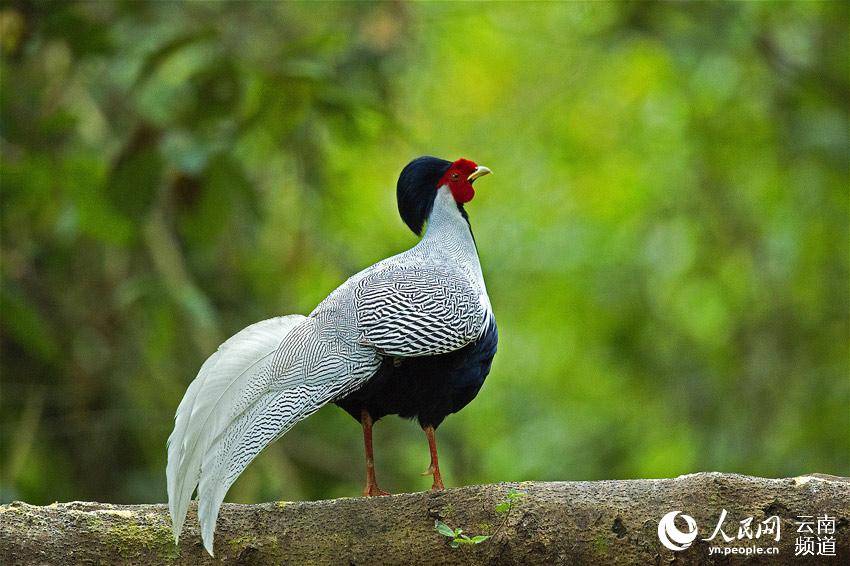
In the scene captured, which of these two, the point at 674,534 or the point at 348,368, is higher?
the point at 348,368

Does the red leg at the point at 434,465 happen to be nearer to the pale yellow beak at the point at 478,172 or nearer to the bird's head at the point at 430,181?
the bird's head at the point at 430,181

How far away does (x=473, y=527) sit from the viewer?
427 cm

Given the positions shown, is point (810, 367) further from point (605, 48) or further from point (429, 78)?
point (429, 78)

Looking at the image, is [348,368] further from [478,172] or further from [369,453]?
[478,172]

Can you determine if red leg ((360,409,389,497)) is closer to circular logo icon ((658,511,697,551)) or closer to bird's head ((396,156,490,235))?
bird's head ((396,156,490,235))

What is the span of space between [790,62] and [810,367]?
2.92m

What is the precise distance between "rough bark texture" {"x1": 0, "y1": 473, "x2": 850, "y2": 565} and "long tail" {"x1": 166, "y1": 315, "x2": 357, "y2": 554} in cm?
31

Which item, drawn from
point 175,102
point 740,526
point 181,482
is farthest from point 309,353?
point 175,102

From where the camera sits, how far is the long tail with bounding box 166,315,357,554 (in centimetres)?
412

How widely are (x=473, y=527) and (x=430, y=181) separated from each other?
6.56ft

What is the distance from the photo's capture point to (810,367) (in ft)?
35.5

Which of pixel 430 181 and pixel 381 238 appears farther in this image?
pixel 381 238

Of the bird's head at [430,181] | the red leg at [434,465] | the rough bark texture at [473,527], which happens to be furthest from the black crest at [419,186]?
the rough bark texture at [473,527]

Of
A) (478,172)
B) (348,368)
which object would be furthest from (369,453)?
(478,172)
